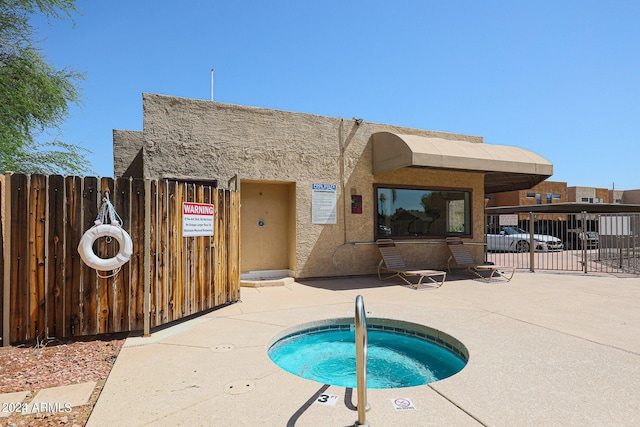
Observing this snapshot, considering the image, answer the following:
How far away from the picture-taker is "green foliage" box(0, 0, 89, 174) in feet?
30.3

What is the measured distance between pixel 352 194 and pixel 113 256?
20.3 feet

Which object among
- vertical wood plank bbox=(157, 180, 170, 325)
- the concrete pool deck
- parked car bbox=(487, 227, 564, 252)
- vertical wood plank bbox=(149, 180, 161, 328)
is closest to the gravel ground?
the concrete pool deck

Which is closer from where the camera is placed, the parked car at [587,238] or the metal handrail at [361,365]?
the metal handrail at [361,365]

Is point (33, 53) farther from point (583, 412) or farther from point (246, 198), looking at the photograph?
point (583, 412)

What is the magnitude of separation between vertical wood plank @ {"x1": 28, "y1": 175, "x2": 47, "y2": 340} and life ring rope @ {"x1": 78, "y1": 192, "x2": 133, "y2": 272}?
1.57ft

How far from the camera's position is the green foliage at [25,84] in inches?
364

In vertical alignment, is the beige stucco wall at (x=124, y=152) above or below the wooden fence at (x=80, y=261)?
above

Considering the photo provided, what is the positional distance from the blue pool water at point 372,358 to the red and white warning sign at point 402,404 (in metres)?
0.94

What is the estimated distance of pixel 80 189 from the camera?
14.5 feet

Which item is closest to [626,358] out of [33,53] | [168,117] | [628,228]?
[168,117]

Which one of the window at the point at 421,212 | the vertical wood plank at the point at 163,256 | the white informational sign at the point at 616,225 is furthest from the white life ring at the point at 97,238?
the white informational sign at the point at 616,225

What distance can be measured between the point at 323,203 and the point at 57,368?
6.45m

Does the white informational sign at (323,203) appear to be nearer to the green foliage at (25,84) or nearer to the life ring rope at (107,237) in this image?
the life ring rope at (107,237)

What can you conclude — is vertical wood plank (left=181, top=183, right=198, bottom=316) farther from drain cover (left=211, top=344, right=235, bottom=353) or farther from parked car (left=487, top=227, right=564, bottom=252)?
parked car (left=487, top=227, right=564, bottom=252)
